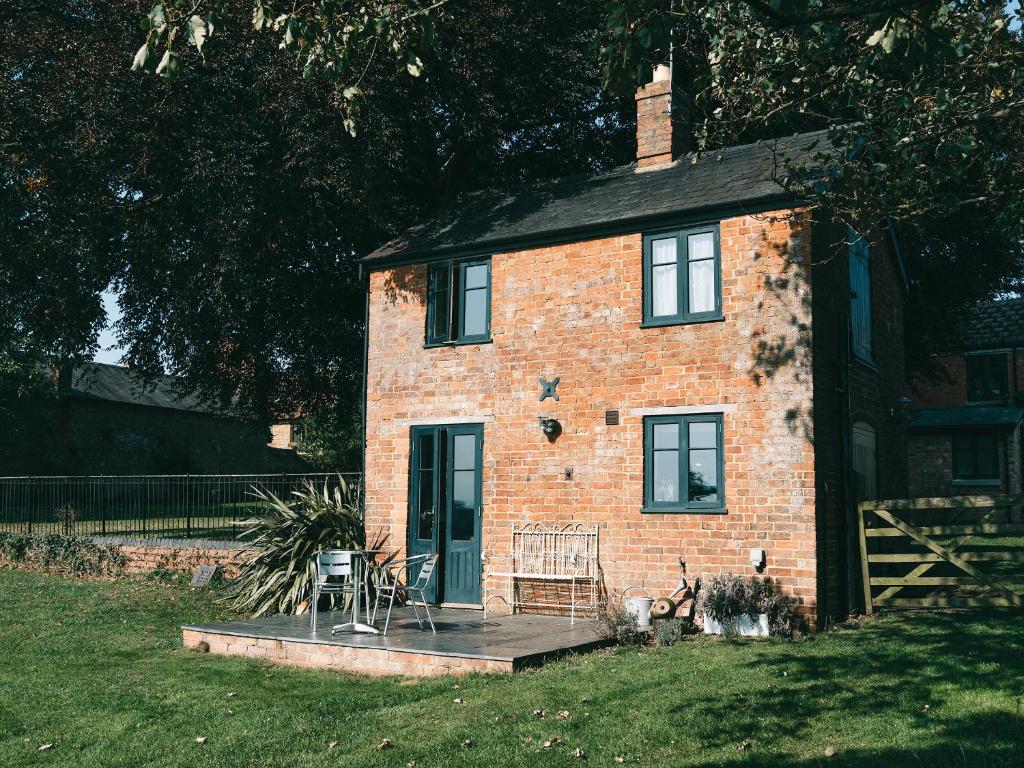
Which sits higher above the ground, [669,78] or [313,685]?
[669,78]

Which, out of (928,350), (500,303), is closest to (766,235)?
(500,303)

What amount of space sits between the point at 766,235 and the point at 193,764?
29.5ft

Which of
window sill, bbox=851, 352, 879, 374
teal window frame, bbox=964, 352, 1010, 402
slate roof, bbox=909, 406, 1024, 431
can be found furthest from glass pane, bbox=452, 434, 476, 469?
teal window frame, bbox=964, 352, 1010, 402

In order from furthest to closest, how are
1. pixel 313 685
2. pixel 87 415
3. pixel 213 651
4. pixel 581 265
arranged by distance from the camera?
pixel 87 415 < pixel 581 265 < pixel 213 651 < pixel 313 685

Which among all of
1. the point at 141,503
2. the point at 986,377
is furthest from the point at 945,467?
the point at 141,503

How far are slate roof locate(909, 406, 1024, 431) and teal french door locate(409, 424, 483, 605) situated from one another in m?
21.8

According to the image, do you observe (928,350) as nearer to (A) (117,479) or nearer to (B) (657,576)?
(B) (657,576)

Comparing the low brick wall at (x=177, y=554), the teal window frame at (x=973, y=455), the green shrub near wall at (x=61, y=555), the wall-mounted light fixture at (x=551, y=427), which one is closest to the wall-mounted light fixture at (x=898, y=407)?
the wall-mounted light fixture at (x=551, y=427)

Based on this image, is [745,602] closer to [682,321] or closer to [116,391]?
[682,321]

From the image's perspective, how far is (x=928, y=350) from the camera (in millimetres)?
23141

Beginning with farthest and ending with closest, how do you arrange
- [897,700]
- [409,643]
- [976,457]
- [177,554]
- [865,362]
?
[976,457], [177,554], [865,362], [409,643], [897,700]

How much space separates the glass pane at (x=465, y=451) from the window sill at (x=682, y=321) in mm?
3184

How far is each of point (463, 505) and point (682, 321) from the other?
4254 millimetres

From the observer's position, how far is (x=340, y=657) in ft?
34.9
